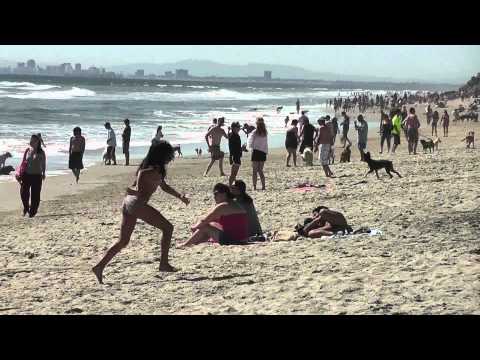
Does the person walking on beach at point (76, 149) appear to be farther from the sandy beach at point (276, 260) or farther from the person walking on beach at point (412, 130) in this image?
the person walking on beach at point (412, 130)

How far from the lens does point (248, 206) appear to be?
26.9 feet

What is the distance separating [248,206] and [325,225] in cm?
88

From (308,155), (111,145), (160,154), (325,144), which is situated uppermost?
(160,154)

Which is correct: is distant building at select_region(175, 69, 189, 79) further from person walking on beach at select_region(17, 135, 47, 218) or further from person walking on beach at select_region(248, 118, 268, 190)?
person walking on beach at select_region(17, 135, 47, 218)

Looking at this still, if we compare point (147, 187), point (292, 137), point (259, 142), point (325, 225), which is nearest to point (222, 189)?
point (325, 225)

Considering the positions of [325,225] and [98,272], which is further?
[325,225]

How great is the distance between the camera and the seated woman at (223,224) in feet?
26.1

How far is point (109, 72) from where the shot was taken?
136625mm

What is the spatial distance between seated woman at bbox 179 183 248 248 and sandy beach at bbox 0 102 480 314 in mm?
183

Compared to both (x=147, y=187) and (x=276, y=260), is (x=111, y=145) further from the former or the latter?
(x=147, y=187)

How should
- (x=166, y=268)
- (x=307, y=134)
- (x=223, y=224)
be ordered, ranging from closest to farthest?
(x=166, y=268)
(x=223, y=224)
(x=307, y=134)

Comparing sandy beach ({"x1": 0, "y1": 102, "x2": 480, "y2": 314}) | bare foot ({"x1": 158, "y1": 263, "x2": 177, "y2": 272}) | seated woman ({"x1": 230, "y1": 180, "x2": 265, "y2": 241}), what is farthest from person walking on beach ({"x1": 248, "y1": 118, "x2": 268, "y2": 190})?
bare foot ({"x1": 158, "y1": 263, "x2": 177, "y2": 272})

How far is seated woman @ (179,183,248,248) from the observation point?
26.1 feet
